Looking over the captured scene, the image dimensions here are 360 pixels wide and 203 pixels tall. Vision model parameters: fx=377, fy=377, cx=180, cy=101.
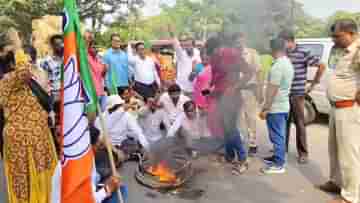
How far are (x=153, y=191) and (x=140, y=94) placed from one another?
2817 millimetres

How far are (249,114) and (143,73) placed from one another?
2297mm

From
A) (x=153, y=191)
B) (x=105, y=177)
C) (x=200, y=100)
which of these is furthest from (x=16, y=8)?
(x=105, y=177)

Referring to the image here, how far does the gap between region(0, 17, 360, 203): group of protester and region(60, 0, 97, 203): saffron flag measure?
→ 153 mm

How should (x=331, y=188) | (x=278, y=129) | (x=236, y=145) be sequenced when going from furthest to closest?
(x=236, y=145), (x=278, y=129), (x=331, y=188)

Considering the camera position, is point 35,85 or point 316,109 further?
point 316,109

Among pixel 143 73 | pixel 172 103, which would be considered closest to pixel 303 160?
pixel 172 103

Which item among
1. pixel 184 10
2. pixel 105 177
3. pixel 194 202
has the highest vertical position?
pixel 184 10

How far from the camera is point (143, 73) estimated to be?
6992 mm

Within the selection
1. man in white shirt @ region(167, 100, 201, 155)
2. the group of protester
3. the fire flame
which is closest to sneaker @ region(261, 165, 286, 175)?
the group of protester

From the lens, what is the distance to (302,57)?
517cm

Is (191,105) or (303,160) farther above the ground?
(191,105)

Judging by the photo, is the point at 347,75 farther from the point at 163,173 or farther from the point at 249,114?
the point at 163,173

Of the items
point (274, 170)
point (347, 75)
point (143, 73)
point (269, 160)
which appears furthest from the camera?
point (143, 73)

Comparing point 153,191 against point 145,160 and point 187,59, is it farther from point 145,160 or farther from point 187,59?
point 187,59
